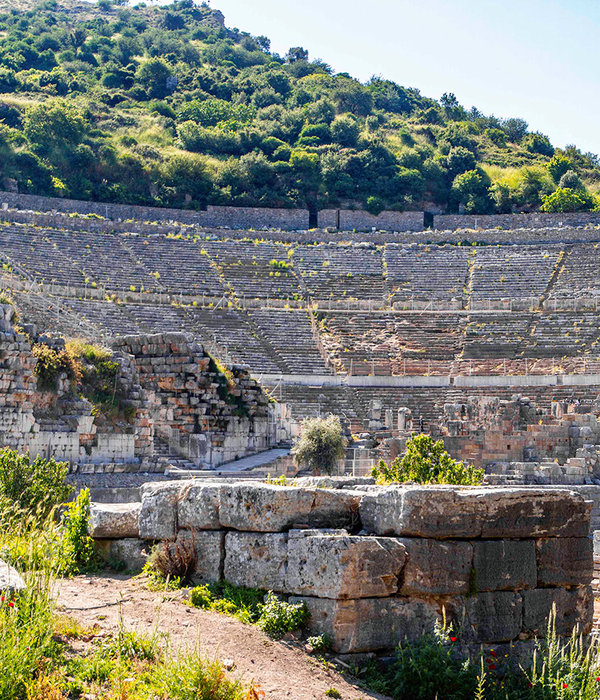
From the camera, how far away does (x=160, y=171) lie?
7150 centimetres

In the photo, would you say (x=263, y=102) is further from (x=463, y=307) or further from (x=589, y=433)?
(x=589, y=433)

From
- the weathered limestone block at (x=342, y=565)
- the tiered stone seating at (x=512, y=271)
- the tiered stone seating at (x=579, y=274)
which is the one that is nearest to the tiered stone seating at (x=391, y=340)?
the tiered stone seating at (x=512, y=271)

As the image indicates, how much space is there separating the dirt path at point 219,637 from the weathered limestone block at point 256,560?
44 centimetres

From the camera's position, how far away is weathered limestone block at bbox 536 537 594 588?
324 inches

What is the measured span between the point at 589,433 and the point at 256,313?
22.1 m

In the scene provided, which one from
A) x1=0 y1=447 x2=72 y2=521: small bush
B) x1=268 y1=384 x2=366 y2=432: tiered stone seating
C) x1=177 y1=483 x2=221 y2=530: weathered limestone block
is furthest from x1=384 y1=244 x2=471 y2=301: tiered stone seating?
x1=177 y1=483 x2=221 y2=530: weathered limestone block

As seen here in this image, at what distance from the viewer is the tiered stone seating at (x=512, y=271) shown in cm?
4994

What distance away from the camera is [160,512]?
8414 millimetres

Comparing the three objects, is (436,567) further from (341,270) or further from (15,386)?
(341,270)

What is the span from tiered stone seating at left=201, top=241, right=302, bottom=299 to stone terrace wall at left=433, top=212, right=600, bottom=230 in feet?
49.8

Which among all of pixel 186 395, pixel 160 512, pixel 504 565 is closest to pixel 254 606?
pixel 160 512

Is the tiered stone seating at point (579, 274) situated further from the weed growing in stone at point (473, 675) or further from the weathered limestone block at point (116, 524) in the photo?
the weed growing in stone at point (473, 675)

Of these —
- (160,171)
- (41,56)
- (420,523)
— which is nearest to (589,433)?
(420,523)

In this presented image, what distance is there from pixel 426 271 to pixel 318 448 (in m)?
31.3
